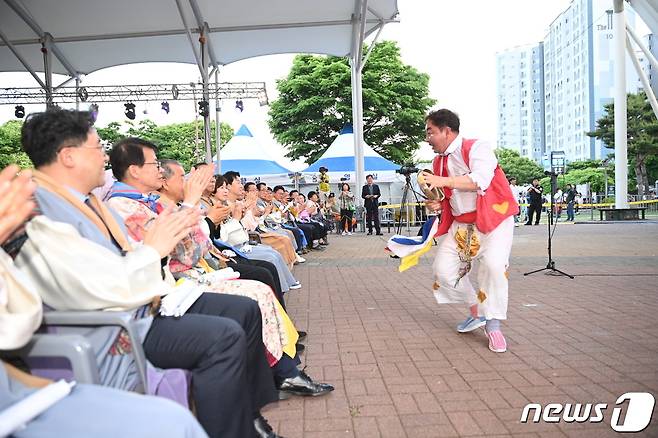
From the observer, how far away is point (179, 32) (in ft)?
54.4

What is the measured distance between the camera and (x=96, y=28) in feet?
53.5

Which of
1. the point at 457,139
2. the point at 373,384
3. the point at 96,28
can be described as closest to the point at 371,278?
the point at 457,139

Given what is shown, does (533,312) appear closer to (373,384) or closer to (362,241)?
(373,384)

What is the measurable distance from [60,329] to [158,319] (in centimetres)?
48

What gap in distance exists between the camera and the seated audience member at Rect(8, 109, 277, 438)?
1.91 metres

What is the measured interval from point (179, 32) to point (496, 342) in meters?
15.5

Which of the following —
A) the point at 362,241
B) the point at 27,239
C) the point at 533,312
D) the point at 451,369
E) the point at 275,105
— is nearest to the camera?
the point at 27,239

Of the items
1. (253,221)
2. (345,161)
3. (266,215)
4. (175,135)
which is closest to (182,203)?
(253,221)

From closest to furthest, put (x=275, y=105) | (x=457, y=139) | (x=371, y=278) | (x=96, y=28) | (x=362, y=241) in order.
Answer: (x=457, y=139) < (x=371, y=278) < (x=362, y=241) < (x=96, y=28) < (x=275, y=105)

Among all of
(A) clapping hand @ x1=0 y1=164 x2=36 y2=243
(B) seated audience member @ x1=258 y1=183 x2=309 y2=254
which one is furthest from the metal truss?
(A) clapping hand @ x1=0 y1=164 x2=36 y2=243

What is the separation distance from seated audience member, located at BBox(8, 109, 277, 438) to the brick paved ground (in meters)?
0.73

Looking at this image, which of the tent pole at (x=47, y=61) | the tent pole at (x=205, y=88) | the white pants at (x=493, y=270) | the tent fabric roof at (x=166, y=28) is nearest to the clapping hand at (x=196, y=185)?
the white pants at (x=493, y=270)

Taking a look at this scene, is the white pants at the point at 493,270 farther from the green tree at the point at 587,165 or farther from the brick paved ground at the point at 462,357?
the green tree at the point at 587,165

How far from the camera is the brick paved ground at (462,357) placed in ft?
9.24
